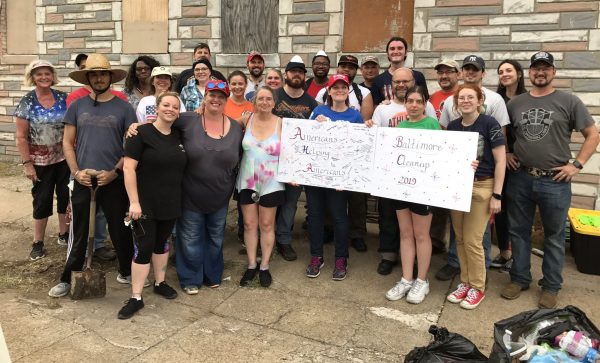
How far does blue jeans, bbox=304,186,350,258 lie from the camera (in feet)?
15.1

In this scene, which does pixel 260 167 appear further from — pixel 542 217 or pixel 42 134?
pixel 542 217

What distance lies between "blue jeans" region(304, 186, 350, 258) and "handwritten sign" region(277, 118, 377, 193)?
15 cm

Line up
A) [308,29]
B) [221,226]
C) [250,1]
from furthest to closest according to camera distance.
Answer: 1. [250,1]
2. [308,29]
3. [221,226]

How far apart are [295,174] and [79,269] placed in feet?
7.05

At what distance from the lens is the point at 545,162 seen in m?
3.96

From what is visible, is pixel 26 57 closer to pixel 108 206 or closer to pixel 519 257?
pixel 108 206

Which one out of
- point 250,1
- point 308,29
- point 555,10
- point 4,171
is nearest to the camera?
point 555,10

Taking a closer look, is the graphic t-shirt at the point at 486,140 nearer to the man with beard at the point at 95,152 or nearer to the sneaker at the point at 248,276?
the sneaker at the point at 248,276

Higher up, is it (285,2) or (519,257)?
(285,2)

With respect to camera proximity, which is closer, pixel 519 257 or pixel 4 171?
pixel 519 257

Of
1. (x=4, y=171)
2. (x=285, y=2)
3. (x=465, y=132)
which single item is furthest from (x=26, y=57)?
(x=465, y=132)

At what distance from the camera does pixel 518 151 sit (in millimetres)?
4125

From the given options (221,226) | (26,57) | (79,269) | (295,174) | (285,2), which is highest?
(285,2)

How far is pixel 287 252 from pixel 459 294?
1872 millimetres
